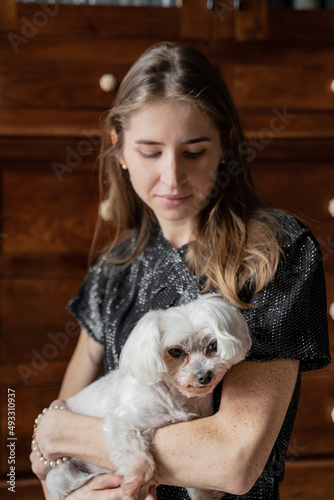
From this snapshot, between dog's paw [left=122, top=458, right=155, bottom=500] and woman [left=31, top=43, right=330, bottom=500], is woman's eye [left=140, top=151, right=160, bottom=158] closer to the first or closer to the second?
woman [left=31, top=43, right=330, bottom=500]

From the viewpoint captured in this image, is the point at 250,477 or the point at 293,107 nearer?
the point at 250,477

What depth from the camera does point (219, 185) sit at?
1161mm

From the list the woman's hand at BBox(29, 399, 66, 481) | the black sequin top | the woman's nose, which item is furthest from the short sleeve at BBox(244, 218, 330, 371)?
the woman's hand at BBox(29, 399, 66, 481)

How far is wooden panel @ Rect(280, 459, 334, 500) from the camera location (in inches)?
61.8

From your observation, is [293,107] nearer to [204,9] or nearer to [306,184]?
[306,184]

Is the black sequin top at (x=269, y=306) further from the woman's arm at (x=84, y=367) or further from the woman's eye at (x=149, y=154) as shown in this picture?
the woman's eye at (x=149, y=154)

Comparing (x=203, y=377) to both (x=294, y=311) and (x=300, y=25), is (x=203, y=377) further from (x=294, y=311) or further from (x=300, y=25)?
(x=300, y=25)

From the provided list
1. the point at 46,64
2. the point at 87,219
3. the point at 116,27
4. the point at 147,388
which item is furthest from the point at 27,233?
the point at 147,388

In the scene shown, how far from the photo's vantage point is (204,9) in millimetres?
1458

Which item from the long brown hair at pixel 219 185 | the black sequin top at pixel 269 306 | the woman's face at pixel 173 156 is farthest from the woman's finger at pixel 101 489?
the woman's face at pixel 173 156

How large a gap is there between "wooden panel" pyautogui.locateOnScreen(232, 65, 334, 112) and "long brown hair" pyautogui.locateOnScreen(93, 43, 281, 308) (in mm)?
340

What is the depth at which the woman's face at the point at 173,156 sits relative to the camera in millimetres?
1044

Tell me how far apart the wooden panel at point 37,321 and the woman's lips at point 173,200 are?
0.49 m

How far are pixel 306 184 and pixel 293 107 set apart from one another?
194mm
